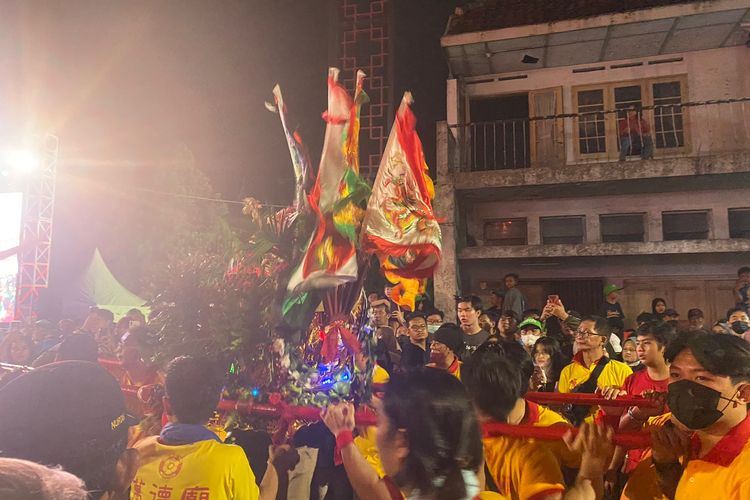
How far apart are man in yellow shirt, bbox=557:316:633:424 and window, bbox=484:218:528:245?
6.40m

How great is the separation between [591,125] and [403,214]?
22.9 ft

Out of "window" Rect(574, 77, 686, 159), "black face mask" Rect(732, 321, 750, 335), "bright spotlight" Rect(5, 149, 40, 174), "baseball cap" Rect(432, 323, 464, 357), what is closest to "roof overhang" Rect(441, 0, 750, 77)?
"window" Rect(574, 77, 686, 159)

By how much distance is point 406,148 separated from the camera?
5.40 meters

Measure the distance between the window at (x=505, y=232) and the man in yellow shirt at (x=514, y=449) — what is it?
831 centimetres

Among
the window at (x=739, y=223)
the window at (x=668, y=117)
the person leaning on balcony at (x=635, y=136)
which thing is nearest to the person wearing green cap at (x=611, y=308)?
the person leaning on balcony at (x=635, y=136)

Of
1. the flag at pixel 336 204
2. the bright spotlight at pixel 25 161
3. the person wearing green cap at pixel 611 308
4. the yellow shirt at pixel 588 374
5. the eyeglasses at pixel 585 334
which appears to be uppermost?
the bright spotlight at pixel 25 161

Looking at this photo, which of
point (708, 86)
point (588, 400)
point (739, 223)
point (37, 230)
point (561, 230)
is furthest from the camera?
point (37, 230)

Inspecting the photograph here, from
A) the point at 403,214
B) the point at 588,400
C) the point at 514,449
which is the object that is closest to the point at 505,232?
the point at 403,214

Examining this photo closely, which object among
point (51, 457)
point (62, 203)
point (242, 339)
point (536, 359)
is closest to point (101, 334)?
point (242, 339)

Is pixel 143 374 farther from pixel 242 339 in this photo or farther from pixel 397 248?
pixel 397 248

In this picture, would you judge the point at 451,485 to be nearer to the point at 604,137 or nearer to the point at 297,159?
the point at 297,159

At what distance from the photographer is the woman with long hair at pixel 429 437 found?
1.51 meters

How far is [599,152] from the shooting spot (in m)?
10.2

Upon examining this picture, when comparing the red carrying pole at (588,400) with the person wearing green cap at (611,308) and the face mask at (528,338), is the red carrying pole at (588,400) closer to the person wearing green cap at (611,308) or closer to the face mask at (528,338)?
the face mask at (528,338)
